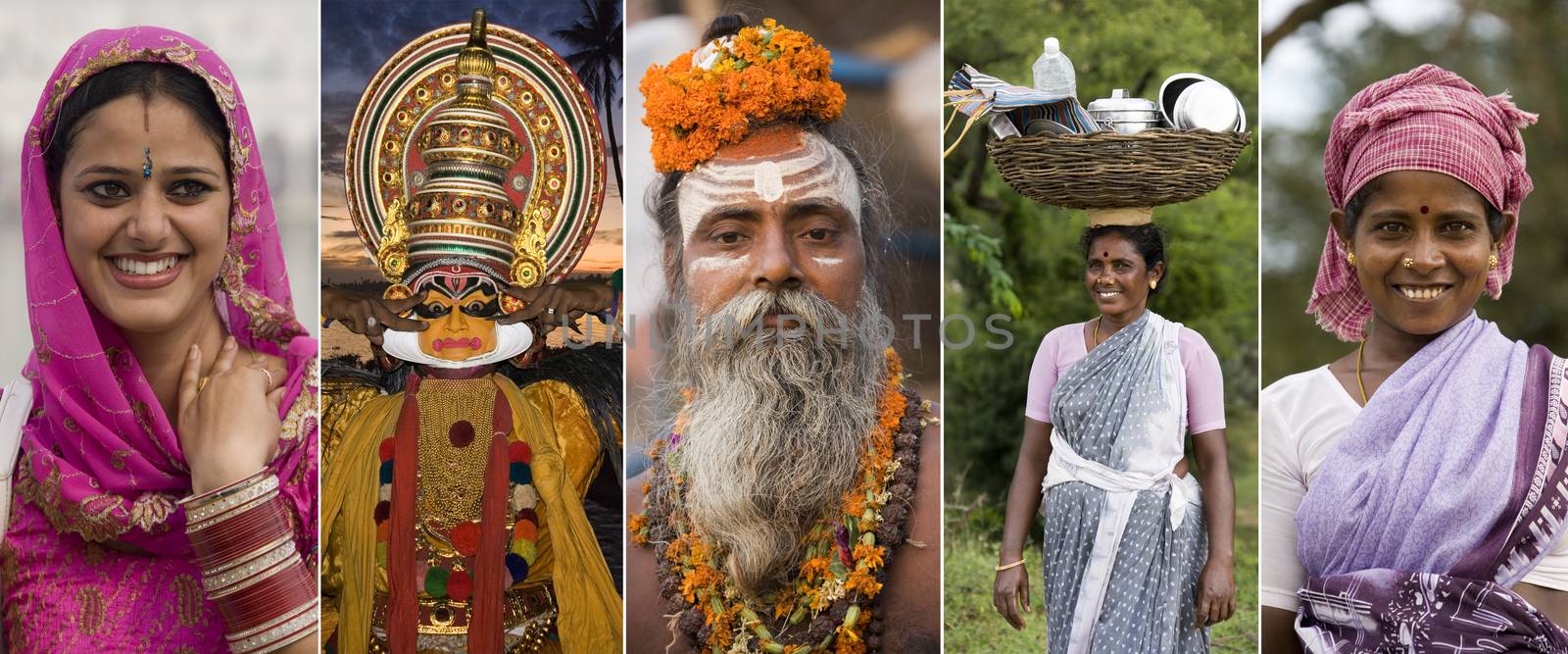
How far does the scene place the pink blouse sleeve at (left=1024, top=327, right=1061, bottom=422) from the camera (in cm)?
476

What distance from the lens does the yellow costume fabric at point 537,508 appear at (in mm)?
4977

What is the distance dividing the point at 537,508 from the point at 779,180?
150cm

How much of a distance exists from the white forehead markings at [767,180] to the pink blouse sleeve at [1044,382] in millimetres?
1107

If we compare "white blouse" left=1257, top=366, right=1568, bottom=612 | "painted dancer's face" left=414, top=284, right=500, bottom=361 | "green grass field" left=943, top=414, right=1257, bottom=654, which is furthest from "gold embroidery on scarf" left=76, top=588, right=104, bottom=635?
"white blouse" left=1257, top=366, right=1568, bottom=612

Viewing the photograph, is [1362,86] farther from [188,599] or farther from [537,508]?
[188,599]

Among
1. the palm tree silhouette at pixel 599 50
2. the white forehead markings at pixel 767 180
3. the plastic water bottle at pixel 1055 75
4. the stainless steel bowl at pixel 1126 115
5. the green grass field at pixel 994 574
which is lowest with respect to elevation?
the green grass field at pixel 994 574

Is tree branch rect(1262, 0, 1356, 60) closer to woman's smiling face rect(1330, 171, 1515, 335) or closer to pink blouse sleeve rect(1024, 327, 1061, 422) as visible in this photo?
woman's smiling face rect(1330, 171, 1515, 335)

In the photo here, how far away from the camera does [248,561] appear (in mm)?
4395

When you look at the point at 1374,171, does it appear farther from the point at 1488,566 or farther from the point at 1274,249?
the point at 1274,249

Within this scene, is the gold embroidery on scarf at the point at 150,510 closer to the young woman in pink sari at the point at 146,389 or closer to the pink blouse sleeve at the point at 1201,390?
the young woman in pink sari at the point at 146,389

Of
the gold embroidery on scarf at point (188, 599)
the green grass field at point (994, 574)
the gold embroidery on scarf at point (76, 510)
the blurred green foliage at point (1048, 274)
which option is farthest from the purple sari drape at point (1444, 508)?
the gold embroidery on scarf at point (76, 510)

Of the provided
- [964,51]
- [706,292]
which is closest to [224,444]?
[706,292]

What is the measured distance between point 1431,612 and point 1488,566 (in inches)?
9.1

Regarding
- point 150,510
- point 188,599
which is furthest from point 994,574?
point 150,510
